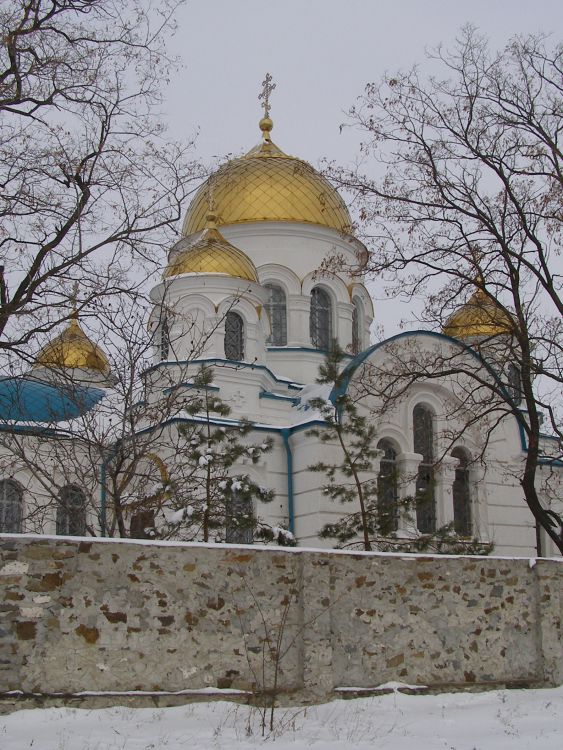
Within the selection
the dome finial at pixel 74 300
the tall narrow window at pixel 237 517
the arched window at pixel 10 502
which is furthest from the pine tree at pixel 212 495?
the arched window at pixel 10 502

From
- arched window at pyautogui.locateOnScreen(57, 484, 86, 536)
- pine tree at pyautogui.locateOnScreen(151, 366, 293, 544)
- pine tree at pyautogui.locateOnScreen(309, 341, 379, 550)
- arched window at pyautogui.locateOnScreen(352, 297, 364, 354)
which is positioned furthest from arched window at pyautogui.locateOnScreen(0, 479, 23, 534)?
arched window at pyautogui.locateOnScreen(352, 297, 364, 354)

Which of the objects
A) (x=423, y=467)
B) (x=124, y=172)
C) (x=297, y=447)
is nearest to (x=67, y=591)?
(x=124, y=172)

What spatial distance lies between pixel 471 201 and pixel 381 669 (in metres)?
7.77

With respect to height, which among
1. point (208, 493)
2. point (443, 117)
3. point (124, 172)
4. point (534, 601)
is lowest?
point (534, 601)

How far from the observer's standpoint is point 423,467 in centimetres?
2138

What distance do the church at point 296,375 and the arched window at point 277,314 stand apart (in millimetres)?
29

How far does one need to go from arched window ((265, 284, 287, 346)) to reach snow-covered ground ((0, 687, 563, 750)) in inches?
626

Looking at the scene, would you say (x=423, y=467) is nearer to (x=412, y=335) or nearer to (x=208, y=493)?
(x=412, y=335)

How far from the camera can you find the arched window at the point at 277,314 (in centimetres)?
2438

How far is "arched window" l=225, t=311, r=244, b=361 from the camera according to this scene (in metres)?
21.8

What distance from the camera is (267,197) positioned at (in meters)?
25.2

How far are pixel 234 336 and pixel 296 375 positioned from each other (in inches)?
93.5

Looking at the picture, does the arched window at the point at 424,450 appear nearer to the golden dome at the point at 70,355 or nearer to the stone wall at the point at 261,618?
the golden dome at the point at 70,355

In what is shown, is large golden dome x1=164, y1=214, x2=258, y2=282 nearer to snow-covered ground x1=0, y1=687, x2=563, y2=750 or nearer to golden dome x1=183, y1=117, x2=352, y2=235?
golden dome x1=183, y1=117, x2=352, y2=235
